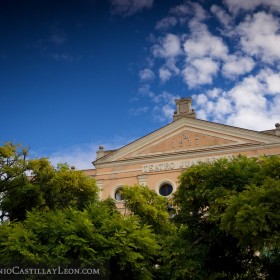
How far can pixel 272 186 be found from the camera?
1205cm

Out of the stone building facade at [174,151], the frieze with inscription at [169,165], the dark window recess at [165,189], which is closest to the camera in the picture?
the stone building facade at [174,151]

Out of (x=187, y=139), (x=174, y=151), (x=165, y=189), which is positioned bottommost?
(x=165, y=189)

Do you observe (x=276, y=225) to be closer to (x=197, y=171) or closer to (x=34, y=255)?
(x=197, y=171)

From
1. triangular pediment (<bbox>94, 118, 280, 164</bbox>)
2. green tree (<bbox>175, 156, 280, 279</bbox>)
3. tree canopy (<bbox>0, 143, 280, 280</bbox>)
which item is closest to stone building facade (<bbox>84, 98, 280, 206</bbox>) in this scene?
triangular pediment (<bbox>94, 118, 280, 164</bbox>)

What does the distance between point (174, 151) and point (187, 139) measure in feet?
4.41

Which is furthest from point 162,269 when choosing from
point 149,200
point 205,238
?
point 149,200

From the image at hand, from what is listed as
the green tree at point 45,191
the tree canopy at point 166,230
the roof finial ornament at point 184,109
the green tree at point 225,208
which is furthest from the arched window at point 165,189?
the green tree at point 225,208

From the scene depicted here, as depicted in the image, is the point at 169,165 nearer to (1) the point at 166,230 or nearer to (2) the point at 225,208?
(1) the point at 166,230

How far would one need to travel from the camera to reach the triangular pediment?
1132 inches

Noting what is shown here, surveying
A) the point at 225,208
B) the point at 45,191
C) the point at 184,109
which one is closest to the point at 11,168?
the point at 45,191

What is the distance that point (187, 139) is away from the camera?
1179 inches

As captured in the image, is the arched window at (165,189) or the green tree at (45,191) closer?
the green tree at (45,191)

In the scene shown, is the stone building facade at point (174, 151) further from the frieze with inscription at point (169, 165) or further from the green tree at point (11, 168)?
the green tree at point (11, 168)

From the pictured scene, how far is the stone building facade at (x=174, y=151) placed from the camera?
28578 mm
